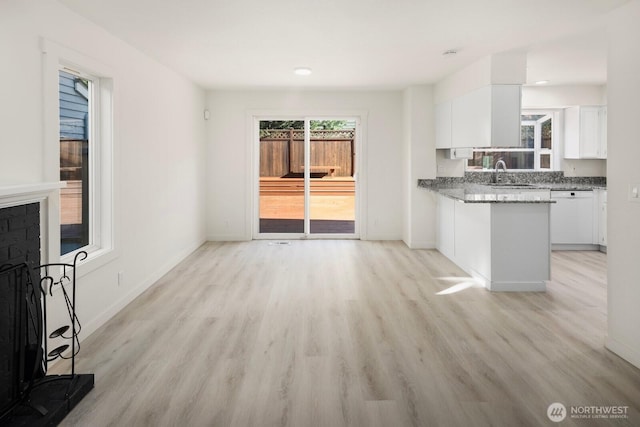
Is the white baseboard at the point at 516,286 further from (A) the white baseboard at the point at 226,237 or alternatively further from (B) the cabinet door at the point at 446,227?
(A) the white baseboard at the point at 226,237

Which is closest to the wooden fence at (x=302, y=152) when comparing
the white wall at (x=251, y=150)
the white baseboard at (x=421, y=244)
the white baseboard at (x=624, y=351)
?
the white wall at (x=251, y=150)

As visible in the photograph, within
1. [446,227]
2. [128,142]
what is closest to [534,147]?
[446,227]

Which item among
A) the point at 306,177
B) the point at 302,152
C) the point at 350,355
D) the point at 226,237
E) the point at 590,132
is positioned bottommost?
the point at 350,355

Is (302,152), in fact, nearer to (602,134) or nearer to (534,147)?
(534,147)

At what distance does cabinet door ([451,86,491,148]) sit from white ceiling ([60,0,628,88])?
1.34 feet

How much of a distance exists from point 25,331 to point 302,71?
437 cm

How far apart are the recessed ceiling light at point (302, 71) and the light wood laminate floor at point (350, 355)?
251 cm

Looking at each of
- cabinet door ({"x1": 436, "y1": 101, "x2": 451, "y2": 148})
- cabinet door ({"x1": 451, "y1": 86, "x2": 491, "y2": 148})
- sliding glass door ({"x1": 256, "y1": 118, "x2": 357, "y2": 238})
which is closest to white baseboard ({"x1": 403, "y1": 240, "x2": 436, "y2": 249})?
sliding glass door ({"x1": 256, "y1": 118, "x2": 357, "y2": 238})

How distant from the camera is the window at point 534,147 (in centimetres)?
762

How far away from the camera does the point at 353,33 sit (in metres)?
4.28

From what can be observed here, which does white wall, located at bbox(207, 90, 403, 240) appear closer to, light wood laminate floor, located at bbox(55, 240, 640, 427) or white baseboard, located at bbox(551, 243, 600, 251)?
white baseboard, located at bbox(551, 243, 600, 251)

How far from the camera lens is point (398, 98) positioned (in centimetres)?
787

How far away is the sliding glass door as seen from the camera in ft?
26.5

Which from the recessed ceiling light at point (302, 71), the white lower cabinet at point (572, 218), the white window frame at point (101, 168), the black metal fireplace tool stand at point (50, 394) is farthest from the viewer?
the white lower cabinet at point (572, 218)
